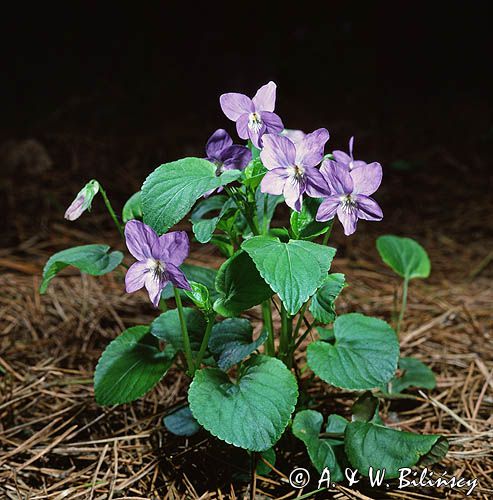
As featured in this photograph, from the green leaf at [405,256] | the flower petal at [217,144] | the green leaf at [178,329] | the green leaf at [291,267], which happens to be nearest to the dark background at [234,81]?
the green leaf at [405,256]

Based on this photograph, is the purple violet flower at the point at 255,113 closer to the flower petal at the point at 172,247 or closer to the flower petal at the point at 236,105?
the flower petal at the point at 236,105

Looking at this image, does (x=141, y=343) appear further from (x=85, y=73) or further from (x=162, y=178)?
(x=85, y=73)

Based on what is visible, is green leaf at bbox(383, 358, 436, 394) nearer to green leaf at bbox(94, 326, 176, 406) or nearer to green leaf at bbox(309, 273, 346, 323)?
green leaf at bbox(309, 273, 346, 323)

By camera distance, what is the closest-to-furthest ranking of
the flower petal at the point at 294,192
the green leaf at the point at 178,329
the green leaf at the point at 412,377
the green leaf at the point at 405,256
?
the flower petal at the point at 294,192
the green leaf at the point at 178,329
the green leaf at the point at 412,377
the green leaf at the point at 405,256

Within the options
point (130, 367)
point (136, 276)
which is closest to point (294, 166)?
point (136, 276)

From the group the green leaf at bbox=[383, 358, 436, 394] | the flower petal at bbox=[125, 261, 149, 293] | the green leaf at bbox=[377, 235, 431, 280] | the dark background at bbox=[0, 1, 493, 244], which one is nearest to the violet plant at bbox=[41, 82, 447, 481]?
the flower petal at bbox=[125, 261, 149, 293]

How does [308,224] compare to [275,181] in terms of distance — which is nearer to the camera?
[275,181]

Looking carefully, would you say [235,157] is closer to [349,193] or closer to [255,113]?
[255,113]

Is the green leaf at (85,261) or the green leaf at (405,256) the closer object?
the green leaf at (85,261)
